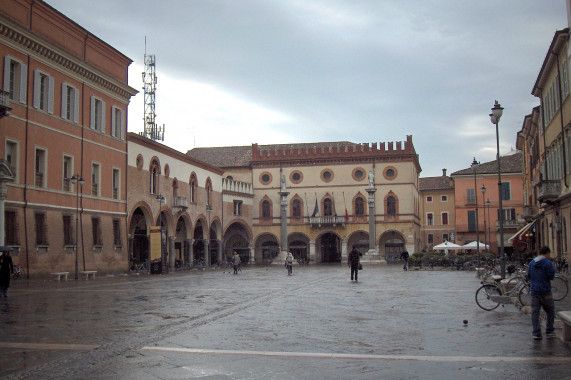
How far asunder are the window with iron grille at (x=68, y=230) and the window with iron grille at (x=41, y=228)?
2080 millimetres

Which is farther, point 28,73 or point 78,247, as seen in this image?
point 78,247

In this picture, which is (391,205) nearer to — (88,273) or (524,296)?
(88,273)

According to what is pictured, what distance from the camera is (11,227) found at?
2850 centimetres

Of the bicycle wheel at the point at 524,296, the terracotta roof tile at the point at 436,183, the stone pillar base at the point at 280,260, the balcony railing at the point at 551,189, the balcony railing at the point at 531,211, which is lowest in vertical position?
the stone pillar base at the point at 280,260

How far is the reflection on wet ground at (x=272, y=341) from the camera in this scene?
786 cm

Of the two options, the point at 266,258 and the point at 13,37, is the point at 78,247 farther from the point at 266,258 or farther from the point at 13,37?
the point at 266,258

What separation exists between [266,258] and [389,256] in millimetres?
13595

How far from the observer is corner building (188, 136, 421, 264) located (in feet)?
212

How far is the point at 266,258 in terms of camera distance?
68.2 m

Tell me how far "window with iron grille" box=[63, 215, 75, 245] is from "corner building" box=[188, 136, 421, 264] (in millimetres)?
30574

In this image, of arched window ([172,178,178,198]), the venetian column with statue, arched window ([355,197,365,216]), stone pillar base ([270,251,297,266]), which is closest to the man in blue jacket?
arched window ([172,178,178,198])

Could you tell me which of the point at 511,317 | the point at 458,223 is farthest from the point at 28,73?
the point at 458,223

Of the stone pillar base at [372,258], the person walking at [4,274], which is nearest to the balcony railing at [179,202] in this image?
the stone pillar base at [372,258]

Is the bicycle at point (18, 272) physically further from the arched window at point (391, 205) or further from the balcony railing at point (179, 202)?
the arched window at point (391, 205)
